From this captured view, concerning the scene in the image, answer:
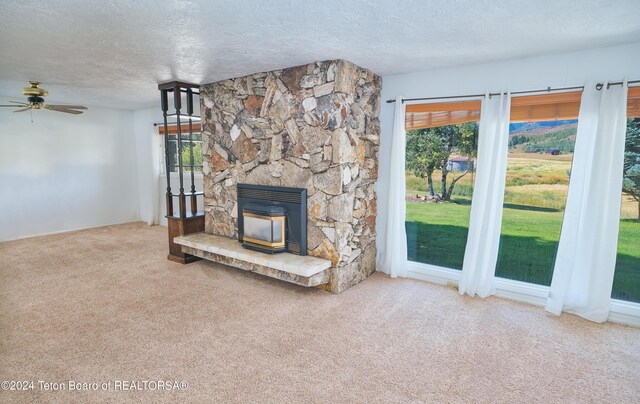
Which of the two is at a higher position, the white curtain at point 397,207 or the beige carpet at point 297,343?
the white curtain at point 397,207

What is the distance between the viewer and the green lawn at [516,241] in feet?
10.6

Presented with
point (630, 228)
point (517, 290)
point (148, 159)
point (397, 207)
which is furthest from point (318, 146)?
point (148, 159)

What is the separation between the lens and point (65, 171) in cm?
626

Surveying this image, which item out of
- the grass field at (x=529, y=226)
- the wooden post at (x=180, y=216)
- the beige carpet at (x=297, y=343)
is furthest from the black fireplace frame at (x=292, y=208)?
the grass field at (x=529, y=226)

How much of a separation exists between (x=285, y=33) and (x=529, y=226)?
324 centimetres

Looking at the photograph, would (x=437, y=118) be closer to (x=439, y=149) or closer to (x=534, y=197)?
(x=439, y=149)

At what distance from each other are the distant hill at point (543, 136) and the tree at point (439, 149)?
16.0 inches

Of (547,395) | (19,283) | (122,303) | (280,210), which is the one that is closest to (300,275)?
(280,210)

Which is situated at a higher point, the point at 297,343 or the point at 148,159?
the point at 148,159

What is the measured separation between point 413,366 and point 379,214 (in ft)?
7.00

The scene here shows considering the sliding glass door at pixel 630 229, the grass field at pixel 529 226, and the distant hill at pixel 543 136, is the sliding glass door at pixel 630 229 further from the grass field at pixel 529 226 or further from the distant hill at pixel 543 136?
the distant hill at pixel 543 136

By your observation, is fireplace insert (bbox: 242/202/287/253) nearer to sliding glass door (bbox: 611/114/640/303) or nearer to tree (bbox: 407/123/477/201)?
tree (bbox: 407/123/477/201)

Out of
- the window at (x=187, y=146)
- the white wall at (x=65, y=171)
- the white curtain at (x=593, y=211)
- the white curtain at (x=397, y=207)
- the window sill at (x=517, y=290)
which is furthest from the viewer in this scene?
the window at (x=187, y=146)

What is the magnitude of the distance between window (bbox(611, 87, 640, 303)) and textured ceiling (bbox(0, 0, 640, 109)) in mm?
947
